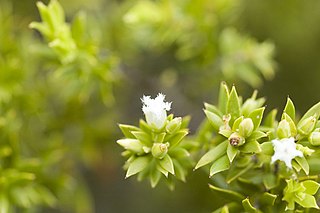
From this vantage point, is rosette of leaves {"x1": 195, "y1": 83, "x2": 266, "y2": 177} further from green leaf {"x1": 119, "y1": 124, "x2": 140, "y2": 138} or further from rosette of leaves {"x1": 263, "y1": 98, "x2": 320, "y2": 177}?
green leaf {"x1": 119, "y1": 124, "x2": 140, "y2": 138}

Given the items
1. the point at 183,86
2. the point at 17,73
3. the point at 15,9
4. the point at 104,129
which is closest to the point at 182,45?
the point at 183,86

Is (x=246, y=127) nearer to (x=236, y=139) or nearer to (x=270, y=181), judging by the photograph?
(x=236, y=139)

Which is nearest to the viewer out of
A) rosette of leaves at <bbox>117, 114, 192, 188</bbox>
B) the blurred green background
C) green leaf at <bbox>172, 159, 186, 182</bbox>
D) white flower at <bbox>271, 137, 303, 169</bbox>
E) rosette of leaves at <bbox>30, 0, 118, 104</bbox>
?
white flower at <bbox>271, 137, 303, 169</bbox>

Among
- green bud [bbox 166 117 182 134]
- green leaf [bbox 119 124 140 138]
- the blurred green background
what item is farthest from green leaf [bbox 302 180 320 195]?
the blurred green background

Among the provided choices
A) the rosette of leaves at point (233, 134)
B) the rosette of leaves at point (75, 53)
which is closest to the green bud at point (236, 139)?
the rosette of leaves at point (233, 134)

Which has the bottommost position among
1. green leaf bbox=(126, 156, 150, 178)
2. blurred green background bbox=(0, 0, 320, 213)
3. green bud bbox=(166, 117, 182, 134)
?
green leaf bbox=(126, 156, 150, 178)

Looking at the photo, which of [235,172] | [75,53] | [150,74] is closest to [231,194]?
[235,172]

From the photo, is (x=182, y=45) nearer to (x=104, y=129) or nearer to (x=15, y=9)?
(x=104, y=129)
